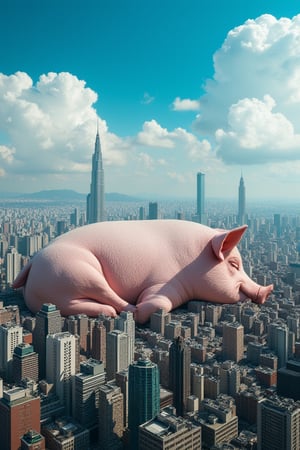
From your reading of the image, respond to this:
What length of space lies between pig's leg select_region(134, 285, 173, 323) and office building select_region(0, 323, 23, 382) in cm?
188

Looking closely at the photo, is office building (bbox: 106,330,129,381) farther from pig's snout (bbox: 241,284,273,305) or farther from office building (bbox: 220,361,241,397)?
pig's snout (bbox: 241,284,273,305)

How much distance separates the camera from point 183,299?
7094mm

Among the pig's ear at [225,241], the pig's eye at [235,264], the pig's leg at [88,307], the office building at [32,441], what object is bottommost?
the office building at [32,441]

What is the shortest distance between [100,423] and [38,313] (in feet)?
6.78

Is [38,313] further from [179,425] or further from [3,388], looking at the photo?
[179,425]

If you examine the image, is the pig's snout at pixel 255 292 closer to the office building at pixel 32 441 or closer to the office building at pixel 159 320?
the office building at pixel 159 320

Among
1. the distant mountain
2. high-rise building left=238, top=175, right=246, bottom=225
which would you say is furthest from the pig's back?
the distant mountain

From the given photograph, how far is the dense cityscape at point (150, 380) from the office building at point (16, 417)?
0.01m

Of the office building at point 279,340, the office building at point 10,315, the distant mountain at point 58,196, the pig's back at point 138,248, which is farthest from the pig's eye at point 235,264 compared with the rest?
the distant mountain at point 58,196

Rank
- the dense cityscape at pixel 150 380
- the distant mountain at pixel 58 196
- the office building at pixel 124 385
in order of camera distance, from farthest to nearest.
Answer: the distant mountain at pixel 58 196, the office building at pixel 124 385, the dense cityscape at pixel 150 380

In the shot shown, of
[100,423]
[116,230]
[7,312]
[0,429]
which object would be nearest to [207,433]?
[100,423]

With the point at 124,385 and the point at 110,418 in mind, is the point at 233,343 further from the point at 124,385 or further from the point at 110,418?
the point at 110,418

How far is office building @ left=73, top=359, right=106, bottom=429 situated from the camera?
17.8ft

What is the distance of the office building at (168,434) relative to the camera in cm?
430
